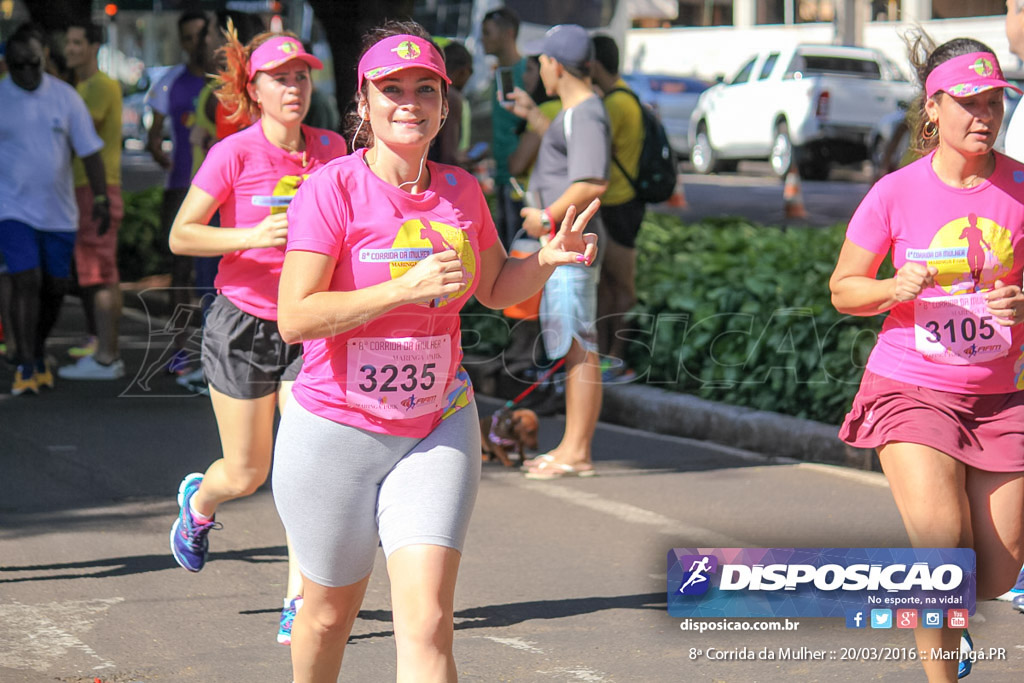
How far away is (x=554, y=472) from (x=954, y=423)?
12.2 ft

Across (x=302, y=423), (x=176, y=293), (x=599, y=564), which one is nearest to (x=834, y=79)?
(x=176, y=293)

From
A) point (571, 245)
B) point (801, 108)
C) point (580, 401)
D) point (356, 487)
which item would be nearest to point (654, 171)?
point (580, 401)

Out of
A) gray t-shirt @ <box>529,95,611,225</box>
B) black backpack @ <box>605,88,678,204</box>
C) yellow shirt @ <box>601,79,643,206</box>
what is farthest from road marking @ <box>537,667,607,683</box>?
black backpack @ <box>605,88,678,204</box>

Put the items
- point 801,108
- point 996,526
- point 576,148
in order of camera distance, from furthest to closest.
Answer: point 801,108 < point 576,148 < point 996,526

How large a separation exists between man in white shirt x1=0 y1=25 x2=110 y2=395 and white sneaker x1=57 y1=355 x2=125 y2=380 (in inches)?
20.3

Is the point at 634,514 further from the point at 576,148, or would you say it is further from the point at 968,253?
the point at 968,253

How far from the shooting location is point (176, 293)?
34.0 ft

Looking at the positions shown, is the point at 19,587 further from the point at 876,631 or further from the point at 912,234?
the point at 912,234

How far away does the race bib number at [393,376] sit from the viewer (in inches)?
147

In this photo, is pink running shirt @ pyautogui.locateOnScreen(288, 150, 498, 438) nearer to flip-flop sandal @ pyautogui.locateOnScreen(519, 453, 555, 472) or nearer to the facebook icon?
the facebook icon

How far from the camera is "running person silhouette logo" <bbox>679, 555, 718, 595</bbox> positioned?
4.93 m

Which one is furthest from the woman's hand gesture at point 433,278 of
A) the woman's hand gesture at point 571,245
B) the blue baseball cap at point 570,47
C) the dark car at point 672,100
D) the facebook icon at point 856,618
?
the dark car at point 672,100

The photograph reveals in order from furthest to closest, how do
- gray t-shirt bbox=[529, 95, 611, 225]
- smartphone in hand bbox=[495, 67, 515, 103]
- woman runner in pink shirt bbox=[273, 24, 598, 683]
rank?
smartphone in hand bbox=[495, 67, 515, 103], gray t-shirt bbox=[529, 95, 611, 225], woman runner in pink shirt bbox=[273, 24, 598, 683]

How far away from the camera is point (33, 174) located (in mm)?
9570
